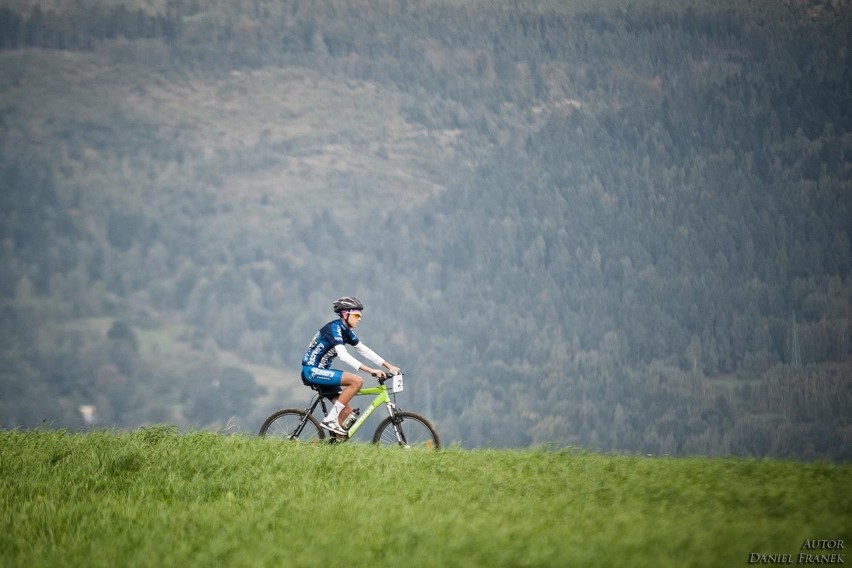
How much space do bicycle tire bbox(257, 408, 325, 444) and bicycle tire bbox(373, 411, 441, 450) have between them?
1318 mm

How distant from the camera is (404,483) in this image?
1870 cm

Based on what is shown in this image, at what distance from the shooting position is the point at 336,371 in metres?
23.1

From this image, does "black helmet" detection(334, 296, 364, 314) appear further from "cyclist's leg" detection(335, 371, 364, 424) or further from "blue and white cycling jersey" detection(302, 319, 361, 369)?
"cyclist's leg" detection(335, 371, 364, 424)

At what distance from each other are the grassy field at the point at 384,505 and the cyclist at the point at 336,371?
138cm

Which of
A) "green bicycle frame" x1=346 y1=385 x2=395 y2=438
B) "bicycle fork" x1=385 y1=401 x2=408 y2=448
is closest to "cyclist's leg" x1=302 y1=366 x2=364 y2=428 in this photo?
"green bicycle frame" x1=346 y1=385 x2=395 y2=438

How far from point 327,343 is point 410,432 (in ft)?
8.41

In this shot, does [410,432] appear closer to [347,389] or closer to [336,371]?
[347,389]

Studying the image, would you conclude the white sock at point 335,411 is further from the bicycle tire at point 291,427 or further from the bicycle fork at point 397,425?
the bicycle fork at point 397,425

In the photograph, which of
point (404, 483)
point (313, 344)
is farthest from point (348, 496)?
point (313, 344)

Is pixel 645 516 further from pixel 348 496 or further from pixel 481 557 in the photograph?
pixel 348 496

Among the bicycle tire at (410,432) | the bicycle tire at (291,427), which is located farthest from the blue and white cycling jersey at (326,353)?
the bicycle tire at (410,432)

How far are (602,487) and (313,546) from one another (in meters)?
5.80

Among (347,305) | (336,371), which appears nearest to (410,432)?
(336,371)

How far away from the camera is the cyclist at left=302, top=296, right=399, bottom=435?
75.6ft
